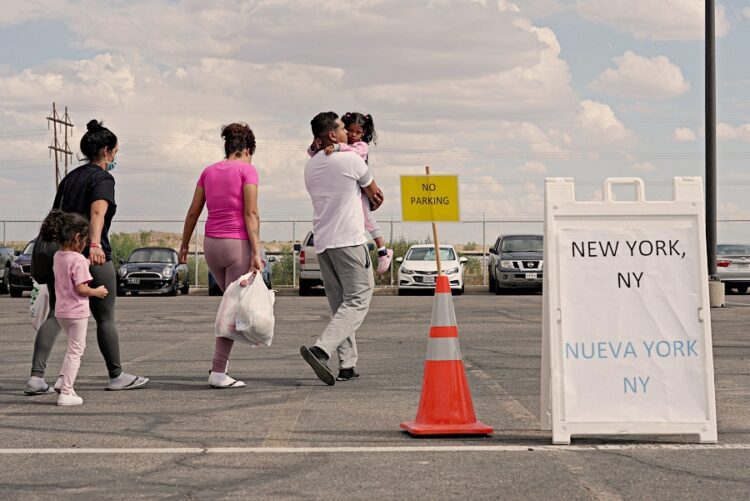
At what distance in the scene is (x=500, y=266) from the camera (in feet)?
102

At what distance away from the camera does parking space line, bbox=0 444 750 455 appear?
6258mm

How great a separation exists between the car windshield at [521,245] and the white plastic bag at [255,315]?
74.5 feet

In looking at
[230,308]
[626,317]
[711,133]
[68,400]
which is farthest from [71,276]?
[711,133]

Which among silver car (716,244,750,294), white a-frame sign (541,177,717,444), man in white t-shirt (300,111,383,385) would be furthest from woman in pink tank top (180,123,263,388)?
silver car (716,244,750,294)

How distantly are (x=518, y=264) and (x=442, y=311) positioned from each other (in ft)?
78.0

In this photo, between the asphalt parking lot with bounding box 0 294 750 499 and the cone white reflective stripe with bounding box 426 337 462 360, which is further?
the cone white reflective stripe with bounding box 426 337 462 360

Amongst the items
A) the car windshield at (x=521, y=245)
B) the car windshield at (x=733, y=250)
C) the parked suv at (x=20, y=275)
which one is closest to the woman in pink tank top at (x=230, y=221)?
the parked suv at (x=20, y=275)

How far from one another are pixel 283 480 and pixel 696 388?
232 centimetres

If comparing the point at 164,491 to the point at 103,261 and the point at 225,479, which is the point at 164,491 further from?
the point at 103,261

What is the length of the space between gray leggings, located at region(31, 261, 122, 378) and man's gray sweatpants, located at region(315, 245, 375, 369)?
152cm

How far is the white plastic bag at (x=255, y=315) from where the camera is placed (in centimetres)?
892

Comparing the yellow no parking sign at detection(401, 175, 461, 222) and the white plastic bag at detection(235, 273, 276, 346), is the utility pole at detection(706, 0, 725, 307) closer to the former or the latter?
the white plastic bag at detection(235, 273, 276, 346)

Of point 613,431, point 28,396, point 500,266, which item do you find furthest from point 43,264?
point 500,266

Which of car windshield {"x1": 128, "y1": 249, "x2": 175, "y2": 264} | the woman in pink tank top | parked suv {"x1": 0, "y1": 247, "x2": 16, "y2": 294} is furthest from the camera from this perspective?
parked suv {"x1": 0, "y1": 247, "x2": 16, "y2": 294}
